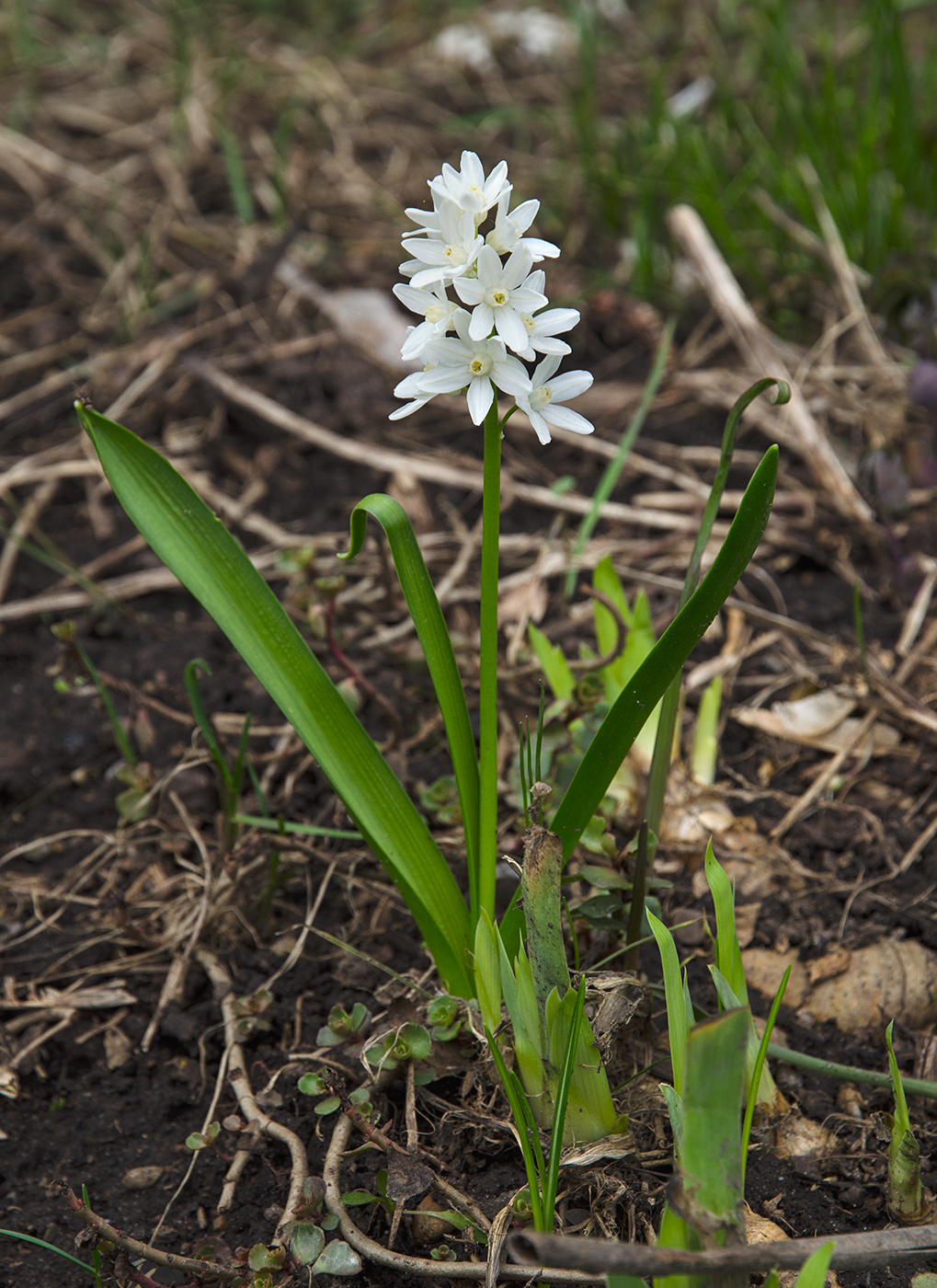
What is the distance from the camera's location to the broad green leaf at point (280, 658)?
1438 millimetres

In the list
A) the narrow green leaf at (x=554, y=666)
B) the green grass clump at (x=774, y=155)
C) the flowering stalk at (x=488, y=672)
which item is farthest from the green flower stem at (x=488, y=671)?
the green grass clump at (x=774, y=155)

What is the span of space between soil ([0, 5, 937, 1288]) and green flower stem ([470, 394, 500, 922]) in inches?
8.5

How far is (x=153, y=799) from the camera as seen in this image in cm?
201

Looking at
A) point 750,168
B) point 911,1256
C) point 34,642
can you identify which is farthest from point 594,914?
point 750,168

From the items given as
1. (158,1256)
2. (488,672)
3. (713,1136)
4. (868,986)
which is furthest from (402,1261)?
(868,986)

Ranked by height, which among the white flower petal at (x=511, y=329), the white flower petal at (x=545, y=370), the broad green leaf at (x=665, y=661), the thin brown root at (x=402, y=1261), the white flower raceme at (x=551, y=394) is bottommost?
the thin brown root at (x=402, y=1261)

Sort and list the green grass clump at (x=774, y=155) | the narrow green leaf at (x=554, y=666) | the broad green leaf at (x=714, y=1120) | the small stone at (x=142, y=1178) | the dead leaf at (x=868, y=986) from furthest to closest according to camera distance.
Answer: the green grass clump at (x=774, y=155) < the narrow green leaf at (x=554, y=666) < the dead leaf at (x=868, y=986) < the small stone at (x=142, y=1178) < the broad green leaf at (x=714, y=1120)

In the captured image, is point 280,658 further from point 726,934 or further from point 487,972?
point 726,934

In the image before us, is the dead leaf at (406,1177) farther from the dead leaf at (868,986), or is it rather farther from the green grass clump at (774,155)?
the green grass clump at (774,155)

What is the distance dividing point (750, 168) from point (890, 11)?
59cm

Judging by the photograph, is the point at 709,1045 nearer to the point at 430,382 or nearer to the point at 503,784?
the point at 430,382

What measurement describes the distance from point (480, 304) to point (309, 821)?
3.86 ft

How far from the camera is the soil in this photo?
4.97ft

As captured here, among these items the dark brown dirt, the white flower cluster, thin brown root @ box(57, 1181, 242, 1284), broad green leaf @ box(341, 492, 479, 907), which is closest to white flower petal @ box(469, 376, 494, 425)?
the white flower cluster
